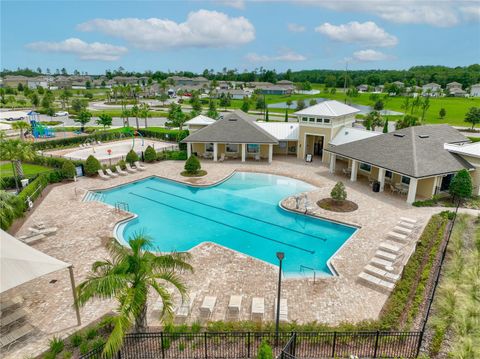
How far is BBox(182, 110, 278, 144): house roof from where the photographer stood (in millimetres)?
34406

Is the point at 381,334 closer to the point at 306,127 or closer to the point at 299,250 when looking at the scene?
the point at 299,250

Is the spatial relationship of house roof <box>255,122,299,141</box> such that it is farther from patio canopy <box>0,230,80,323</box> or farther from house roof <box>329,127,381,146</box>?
patio canopy <box>0,230,80,323</box>

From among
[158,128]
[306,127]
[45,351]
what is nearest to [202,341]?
[45,351]

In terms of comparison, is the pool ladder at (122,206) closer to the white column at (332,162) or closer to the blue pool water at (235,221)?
the blue pool water at (235,221)

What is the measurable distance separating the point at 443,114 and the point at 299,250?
67706mm

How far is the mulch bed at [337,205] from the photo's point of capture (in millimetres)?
22953

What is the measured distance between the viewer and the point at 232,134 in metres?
35.1

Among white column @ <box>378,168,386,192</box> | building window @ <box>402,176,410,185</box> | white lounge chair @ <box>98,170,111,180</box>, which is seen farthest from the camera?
white lounge chair @ <box>98,170,111,180</box>

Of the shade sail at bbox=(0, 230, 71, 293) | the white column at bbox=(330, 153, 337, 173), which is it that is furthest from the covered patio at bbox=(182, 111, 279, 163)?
the shade sail at bbox=(0, 230, 71, 293)

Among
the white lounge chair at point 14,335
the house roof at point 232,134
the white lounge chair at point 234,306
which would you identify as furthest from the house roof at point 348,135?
the white lounge chair at point 14,335

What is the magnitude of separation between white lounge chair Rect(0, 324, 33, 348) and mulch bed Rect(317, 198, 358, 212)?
18205 millimetres

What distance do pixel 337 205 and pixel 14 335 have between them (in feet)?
64.5

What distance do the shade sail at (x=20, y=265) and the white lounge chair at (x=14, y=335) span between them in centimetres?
201

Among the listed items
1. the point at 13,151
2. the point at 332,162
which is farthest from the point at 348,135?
the point at 13,151
